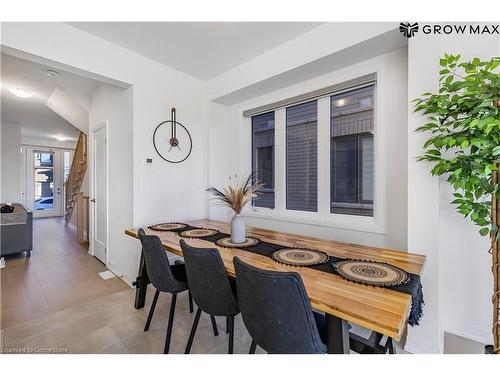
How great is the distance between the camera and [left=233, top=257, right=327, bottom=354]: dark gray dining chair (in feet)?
3.05

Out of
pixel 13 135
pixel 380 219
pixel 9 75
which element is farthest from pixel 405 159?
pixel 13 135

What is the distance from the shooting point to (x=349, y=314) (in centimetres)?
88

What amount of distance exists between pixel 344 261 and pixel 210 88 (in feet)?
8.96

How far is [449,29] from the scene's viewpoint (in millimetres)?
1528

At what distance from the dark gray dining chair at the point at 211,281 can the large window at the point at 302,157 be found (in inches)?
59.3

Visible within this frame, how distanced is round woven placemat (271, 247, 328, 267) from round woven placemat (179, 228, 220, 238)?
0.76m

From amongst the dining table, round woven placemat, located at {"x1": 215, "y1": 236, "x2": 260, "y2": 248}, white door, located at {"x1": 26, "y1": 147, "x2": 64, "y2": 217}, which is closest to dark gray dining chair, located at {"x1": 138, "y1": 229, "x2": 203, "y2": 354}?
the dining table

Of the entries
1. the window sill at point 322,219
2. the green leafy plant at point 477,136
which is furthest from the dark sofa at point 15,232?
the green leafy plant at point 477,136

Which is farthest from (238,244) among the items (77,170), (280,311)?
(77,170)

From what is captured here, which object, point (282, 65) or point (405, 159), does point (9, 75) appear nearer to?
point (282, 65)

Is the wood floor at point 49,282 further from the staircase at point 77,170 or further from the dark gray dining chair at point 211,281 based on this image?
the dark gray dining chair at point 211,281

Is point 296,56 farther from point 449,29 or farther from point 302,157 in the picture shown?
point 449,29

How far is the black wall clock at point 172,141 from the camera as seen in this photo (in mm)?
2742

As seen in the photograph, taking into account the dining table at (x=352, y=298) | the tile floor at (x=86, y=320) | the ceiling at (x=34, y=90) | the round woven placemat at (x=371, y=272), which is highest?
the ceiling at (x=34, y=90)
